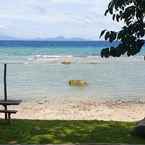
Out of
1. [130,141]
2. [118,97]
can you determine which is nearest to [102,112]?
[118,97]

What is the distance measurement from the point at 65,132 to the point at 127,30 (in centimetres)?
248

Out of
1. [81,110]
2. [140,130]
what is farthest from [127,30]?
[81,110]

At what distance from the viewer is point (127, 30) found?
966cm

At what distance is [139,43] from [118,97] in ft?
42.9

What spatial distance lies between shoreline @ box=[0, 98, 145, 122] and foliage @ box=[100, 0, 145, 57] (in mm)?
6599

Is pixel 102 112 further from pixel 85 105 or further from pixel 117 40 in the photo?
pixel 117 40

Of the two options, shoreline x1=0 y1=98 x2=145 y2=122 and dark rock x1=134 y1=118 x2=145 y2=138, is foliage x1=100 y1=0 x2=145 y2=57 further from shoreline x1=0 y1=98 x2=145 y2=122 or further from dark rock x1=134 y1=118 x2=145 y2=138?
shoreline x1=0 y1=98 x2=145 y2=122

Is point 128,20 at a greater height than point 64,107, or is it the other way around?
point 128,20

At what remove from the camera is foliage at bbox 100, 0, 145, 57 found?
30.8 feet

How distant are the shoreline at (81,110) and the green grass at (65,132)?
3842 millimetres

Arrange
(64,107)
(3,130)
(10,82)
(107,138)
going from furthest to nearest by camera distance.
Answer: (10,82) < (64,107) < (3,130) < (107,138)

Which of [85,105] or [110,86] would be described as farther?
[110,86]

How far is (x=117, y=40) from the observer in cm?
971

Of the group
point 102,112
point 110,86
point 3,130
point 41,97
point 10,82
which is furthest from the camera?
point 10,82
